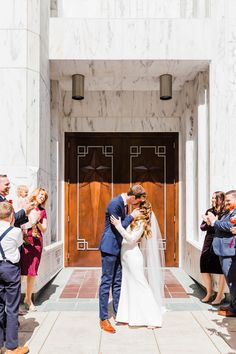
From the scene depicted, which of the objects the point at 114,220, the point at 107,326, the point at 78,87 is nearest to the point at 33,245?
the point at 114,220

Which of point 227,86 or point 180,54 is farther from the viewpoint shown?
point 180,54

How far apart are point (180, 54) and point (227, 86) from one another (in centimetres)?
109

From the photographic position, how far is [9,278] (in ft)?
13.7

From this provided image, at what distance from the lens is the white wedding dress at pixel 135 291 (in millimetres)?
5172

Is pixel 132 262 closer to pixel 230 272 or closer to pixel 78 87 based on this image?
pixel 230 272

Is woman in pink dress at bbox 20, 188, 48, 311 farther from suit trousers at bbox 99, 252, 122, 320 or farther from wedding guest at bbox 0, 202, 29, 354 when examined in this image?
wedding guest at bbox 0, 202, 29, 354

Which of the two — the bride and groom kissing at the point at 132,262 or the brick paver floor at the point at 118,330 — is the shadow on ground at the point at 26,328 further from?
the bride and groom kissing at the point at 132,262

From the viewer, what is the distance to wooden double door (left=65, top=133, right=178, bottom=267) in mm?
9539

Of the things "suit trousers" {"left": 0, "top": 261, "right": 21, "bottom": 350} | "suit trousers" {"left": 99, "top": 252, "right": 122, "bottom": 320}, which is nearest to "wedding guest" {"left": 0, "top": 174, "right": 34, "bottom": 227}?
"suit trousers" {"left": 0, "top": 261, "right": 21, "bottom": 350}

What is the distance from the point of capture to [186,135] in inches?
349

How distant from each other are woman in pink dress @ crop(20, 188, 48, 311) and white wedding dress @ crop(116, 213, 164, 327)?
1378mm

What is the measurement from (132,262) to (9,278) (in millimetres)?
1686

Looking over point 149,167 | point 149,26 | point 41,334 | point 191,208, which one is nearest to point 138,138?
point 149,167

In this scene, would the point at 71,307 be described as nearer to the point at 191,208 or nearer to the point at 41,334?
the point at 41,334
